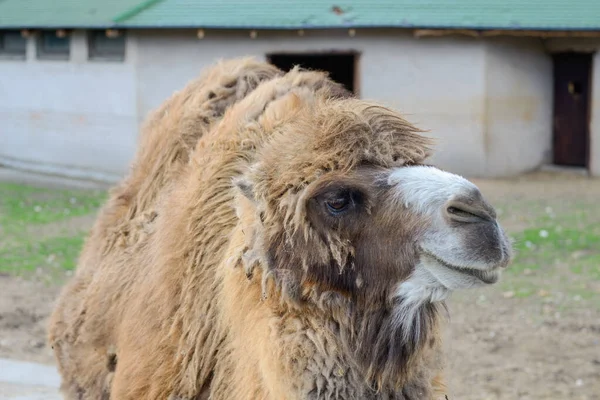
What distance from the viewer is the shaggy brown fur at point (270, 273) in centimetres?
304

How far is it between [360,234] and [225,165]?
2.51 feet

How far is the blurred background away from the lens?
1259cm

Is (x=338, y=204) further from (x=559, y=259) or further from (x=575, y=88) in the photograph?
(x=575, y=88)

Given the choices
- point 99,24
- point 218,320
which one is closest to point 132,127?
point 99,24

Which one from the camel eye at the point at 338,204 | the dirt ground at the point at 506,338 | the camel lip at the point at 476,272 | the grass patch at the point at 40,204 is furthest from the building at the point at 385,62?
the camel lip at the point at 476,272

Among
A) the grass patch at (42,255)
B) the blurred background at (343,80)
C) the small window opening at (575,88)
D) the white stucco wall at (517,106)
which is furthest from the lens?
the small window opening at (575,88)

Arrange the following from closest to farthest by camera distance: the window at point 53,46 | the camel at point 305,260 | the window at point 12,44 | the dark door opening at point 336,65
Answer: the camel at point 305,260 < the window at point 53,46 < the dark door opening at point 336,65 < the window at point 12,44

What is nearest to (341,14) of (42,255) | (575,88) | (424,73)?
(424,73)

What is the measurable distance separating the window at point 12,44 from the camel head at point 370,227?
1806 cm

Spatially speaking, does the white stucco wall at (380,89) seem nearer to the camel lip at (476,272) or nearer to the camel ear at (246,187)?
the camel ear at (246,187)

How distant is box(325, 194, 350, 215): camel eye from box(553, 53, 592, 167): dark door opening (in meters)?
14.5

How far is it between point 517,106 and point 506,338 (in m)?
9.56

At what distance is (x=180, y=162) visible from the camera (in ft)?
13.9

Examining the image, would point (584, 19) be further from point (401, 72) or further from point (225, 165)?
point (225, 165)
